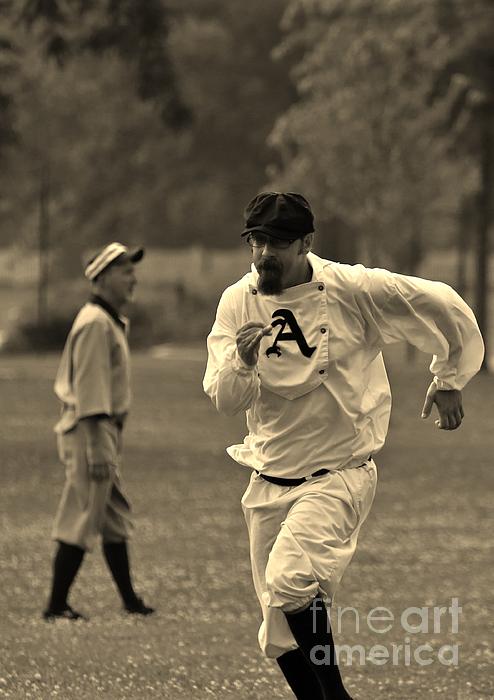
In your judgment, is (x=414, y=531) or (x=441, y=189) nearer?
(x=414, y=531)

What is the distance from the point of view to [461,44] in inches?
1122

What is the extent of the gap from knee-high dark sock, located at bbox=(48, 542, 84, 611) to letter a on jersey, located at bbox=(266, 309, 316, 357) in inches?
128

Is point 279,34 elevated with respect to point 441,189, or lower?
elevated

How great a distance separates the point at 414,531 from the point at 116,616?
4.31m

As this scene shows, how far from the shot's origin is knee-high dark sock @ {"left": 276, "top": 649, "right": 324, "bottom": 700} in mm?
5887

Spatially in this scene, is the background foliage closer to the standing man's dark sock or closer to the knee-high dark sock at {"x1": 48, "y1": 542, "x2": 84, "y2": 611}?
the standing man's dark sock

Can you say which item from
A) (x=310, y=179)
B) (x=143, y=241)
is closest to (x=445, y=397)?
(x=310, y=179)

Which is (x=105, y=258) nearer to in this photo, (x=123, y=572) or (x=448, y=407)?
(x=123, y=572)

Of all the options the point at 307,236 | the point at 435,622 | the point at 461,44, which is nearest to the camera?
Result: the point at 307,236

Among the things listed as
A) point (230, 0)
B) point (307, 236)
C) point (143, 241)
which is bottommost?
point (143, 241)

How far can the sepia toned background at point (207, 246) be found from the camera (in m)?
8.67

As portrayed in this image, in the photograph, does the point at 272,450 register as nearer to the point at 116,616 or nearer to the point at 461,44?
the point at 116,616

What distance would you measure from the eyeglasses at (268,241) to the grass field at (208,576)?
6.70 ft

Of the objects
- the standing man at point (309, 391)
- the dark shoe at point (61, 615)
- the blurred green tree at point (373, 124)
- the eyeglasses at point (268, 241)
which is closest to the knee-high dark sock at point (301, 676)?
the standing man at point (309, 391)
